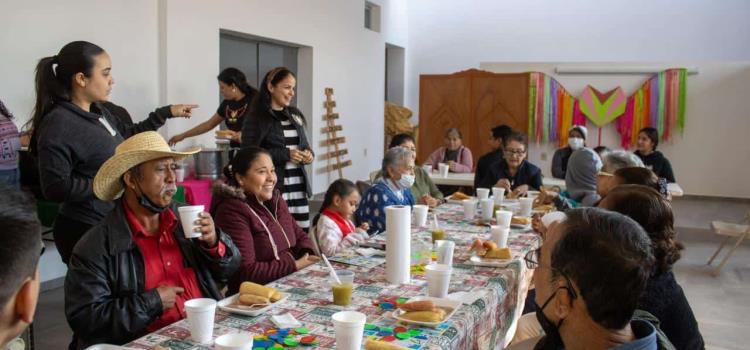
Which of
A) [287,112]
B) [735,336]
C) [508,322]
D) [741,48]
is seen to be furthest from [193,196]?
[741,48]

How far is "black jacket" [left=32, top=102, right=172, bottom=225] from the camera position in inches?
108

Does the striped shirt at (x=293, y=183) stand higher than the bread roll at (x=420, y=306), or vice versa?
the striped shirt at (x=293, y=183)

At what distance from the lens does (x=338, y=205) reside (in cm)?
353

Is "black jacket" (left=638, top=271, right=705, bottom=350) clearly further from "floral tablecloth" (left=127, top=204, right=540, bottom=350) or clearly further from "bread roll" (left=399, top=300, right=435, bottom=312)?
"bread roll" (left=399, top=300, right=435, bottom=312)

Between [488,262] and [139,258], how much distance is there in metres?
1.39

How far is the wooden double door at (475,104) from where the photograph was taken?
1013cm

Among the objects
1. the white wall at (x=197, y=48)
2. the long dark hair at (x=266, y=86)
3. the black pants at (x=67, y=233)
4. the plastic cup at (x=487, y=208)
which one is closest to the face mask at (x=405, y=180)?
the plastic cup at (x=487, y=208)

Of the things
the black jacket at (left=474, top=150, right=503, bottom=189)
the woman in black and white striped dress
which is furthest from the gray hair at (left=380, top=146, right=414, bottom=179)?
the black jacket at (left=474, top=150, right=503, bottom=189)

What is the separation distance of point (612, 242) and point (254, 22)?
6.53m

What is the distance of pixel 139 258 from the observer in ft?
7.04

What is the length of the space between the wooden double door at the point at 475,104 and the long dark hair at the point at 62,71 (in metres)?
7.68

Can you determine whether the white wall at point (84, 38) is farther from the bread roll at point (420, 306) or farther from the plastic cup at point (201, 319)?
the bread roll at point (420, 306)

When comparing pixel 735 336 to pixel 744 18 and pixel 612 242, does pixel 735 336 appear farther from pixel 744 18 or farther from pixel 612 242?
pixel 744 18

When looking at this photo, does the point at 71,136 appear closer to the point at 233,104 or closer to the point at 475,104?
the point at 233,104
